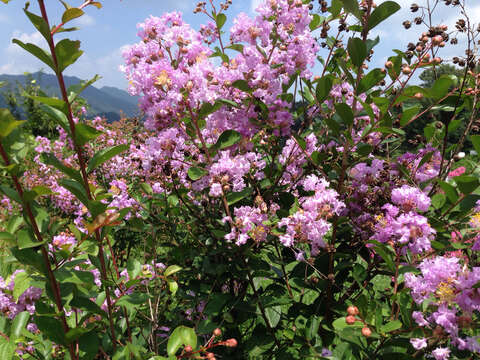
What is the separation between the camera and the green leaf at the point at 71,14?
905mm

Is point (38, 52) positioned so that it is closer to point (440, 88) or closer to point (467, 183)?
point (467, 183)

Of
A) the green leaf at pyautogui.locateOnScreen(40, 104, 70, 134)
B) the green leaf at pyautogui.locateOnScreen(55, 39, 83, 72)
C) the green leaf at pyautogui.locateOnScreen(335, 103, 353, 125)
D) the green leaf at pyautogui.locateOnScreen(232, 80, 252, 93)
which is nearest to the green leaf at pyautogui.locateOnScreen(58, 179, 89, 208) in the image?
the green leaf at pyautogui.locateOnScreen(40, 104, 70, 134)

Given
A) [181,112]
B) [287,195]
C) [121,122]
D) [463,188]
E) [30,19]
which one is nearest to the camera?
[30,19]

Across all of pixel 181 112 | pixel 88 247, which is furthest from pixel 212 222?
pixel 88 247

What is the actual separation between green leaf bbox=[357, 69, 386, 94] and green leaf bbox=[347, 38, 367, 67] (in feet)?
0.26

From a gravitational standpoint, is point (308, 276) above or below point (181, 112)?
below

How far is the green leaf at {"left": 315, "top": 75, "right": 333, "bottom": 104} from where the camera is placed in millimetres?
1438

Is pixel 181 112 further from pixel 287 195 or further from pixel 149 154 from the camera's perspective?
pixel 287 195

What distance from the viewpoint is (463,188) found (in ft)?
4.00

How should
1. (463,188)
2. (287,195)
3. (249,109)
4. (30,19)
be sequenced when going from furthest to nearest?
(287,195) < (249,109) < (463,188) < (30,19)

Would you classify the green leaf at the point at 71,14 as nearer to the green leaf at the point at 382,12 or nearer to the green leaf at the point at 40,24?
the green leaf at the point at 40,24

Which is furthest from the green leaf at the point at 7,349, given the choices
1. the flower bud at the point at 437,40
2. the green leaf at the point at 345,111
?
the flower bud at the point at 437,40

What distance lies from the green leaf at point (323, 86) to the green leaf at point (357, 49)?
136 millimetres

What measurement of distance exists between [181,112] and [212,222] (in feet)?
1.92
